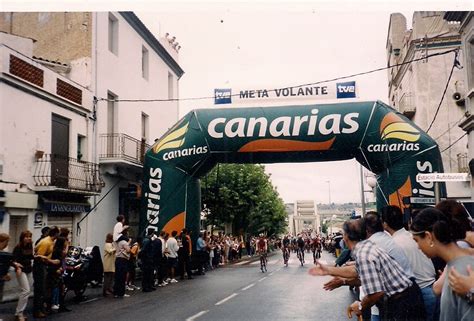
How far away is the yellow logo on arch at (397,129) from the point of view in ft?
51.5

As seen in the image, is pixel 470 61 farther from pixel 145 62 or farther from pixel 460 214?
pixel 145 62

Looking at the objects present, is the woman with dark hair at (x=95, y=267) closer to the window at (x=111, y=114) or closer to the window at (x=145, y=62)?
the window at (x=111, y=114)

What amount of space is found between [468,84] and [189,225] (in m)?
9.82

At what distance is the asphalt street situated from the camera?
32.7ft

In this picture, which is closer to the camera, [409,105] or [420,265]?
[420,265]

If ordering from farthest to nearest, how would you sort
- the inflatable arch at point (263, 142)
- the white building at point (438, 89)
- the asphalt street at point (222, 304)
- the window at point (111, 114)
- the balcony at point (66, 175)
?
1. the white building at point (438, 89)
2. the window at point (111, 114)
3. the inflatable arch at point (263, 142)
4. the balcony at point (66, 175)
5. the asphalt street at point (222, 304)

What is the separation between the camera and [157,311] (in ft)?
34.6

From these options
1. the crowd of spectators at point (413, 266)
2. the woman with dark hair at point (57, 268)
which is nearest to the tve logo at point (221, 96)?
the woman with dark hair at point (57, 268)

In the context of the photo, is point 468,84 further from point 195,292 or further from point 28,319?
point 28,319

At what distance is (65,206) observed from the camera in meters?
16.9

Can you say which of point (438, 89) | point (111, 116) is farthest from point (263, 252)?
point (438, 89)

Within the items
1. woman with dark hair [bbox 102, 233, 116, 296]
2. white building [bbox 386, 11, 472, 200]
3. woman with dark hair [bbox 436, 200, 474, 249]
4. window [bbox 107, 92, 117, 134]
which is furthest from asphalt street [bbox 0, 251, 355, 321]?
white building [bbox 386, 11, 472, 200]

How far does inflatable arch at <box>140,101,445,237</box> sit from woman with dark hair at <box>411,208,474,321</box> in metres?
12.8

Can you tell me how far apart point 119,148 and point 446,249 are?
1870 centimetres
